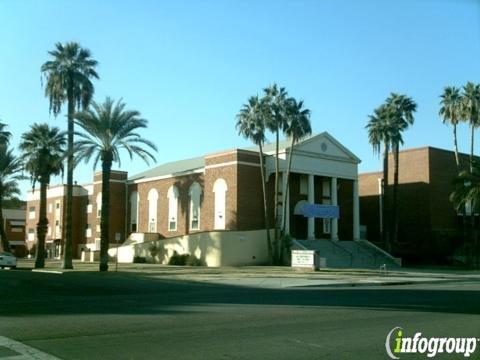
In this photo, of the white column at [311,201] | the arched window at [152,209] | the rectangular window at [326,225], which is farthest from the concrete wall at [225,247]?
the arched window at [152,209]

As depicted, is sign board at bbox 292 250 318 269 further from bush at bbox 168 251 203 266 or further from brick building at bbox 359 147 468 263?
brick building at bbox 359 147 468 263

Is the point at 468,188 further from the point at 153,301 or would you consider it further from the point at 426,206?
the point at 153,301

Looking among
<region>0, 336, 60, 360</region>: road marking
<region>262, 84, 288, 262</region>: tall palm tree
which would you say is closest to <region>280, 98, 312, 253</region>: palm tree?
<region>262, 84, 288, 262</region>: tall palm tree

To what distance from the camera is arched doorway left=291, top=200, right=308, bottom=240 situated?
55.3 meters

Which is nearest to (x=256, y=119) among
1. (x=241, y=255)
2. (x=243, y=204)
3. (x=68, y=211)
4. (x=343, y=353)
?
(x=243, y=204)

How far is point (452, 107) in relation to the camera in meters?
55.4

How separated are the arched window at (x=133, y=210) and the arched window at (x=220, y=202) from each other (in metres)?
16.2

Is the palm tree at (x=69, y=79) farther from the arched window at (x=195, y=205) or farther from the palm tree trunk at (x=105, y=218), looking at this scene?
the arched window at (x=195, y=205)

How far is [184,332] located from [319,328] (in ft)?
9.14

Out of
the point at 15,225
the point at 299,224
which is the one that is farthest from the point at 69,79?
the point at 15,225

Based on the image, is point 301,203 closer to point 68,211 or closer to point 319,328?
point 68,211

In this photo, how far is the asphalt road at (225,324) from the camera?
32.2ft

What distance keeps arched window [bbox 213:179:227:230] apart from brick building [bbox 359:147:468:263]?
16.9 m

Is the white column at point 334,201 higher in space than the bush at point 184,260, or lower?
higher
